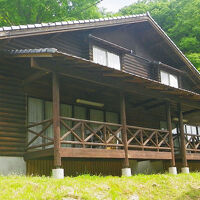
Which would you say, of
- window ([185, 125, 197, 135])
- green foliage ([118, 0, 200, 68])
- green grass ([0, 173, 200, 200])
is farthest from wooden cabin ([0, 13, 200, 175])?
green foliage ([118, 0, 200, 68])

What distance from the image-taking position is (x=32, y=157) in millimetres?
11398

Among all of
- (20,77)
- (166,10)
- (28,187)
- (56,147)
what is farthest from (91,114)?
(166,10)

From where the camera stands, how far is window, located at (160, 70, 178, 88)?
64.6ft

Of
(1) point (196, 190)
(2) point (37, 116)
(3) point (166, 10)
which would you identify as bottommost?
(1) point (196, 190)

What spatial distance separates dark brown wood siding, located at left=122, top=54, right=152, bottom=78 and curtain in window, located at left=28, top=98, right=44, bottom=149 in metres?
5.73

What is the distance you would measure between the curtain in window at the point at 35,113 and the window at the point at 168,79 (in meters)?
8.86

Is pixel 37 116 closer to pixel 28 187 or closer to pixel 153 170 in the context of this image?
pixel 28 187

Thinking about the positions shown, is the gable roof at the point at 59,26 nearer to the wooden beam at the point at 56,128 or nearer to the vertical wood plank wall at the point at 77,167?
the wooden beam at the point at 56,128

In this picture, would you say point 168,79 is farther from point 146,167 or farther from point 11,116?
point 11,116

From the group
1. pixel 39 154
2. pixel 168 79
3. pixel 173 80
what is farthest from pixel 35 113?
pixel 173 80

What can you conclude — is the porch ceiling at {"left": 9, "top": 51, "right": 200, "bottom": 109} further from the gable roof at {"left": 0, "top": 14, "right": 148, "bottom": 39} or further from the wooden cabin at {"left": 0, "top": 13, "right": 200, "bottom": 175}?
the gable roof at {"left": 0, "top": 14, "right": 148, "bottom": 39}

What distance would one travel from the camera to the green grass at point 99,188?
26.3 feet

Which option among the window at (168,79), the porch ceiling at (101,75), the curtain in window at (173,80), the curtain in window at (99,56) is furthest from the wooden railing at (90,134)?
the curtain in window at (173,80)

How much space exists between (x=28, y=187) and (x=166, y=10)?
31.4 metres
